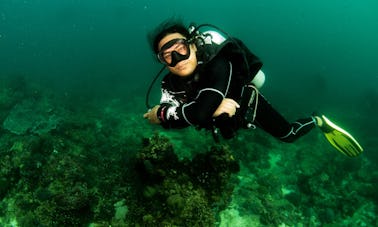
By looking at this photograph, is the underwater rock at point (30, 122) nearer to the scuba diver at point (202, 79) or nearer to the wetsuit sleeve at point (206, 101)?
the scuba diver at point (202, 79)

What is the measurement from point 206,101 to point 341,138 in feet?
17.0

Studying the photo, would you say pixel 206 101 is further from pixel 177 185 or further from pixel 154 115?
pixel 177 185

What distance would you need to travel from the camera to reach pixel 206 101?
339 centimetres

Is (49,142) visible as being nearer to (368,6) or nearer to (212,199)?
(212,199)

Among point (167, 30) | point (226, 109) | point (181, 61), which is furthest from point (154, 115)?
point (167, 30)

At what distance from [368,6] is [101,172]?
24382cm

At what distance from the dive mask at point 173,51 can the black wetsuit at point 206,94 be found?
0.29 metres

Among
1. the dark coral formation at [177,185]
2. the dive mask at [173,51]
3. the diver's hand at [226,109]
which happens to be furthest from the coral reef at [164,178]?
the dive mask at [173,51]

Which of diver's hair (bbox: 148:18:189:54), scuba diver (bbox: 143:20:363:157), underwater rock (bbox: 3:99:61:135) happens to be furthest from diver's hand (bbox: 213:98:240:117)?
underwater rock (bbox: 3:99:61:135)

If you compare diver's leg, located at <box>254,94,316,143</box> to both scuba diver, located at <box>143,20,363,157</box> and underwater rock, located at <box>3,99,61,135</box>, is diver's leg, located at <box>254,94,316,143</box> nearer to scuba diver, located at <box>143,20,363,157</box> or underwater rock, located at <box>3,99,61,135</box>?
scuba diver, located at <box>143,20,363,157</box>

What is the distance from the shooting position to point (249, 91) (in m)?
4.85

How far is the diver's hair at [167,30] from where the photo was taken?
4188mm

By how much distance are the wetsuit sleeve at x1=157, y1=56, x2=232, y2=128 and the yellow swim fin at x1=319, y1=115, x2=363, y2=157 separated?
456cm

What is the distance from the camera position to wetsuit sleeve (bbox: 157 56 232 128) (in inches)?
134
